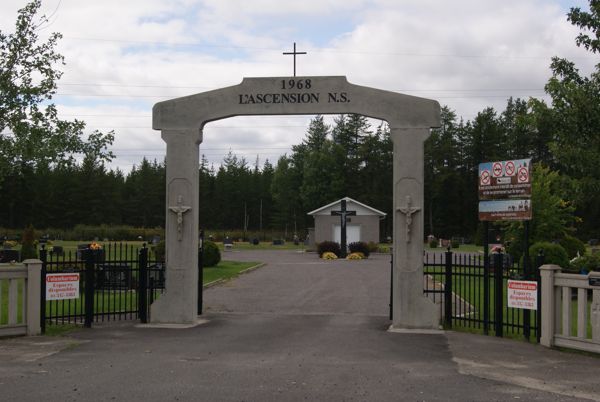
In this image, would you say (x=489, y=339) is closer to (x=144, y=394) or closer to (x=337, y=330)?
(x=337, y=330)

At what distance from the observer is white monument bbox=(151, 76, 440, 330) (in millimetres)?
13125

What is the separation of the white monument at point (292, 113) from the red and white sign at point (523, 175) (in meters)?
1.81

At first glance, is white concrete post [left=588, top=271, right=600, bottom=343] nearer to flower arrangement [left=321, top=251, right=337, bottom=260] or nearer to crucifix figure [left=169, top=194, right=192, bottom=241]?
crucifix figure [left=169, top=194, right=192, bottom=241]

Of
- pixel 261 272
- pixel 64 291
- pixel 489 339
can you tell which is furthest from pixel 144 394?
pixel 261 272

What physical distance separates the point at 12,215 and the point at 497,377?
89.6 m

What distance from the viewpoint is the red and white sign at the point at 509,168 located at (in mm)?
12594

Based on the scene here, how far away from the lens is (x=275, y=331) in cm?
1294

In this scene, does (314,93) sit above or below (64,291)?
above

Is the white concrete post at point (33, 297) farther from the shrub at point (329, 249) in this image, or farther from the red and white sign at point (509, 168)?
the shrub at point (329, 249)

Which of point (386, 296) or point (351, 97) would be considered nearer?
point (351, 97)

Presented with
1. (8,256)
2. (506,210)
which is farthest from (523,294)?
(8,256)

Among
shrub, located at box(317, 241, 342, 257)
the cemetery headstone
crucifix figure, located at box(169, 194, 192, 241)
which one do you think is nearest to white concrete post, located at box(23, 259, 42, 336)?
crucifix figure, located at box(169, 194, 192, 241)

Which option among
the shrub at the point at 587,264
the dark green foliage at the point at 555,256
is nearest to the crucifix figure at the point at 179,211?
the dark green foliage at the point at 555,256

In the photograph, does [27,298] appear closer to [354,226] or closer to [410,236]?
[410,236]
